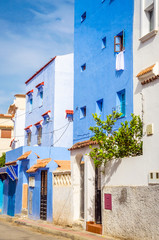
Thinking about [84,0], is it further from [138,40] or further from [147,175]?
[147,175]

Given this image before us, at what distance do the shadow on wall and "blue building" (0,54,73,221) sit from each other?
6685 millimetres

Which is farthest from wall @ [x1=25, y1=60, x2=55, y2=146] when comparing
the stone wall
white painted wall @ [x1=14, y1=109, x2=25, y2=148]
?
the stone wall

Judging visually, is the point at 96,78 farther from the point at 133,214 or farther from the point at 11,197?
the point at 11,197

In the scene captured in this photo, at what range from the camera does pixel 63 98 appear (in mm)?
26312

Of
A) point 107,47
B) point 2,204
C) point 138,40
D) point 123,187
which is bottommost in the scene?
point 2,204

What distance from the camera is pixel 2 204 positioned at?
29.9 m

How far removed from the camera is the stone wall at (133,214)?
10.9 meters

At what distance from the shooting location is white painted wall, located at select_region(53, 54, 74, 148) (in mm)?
26000

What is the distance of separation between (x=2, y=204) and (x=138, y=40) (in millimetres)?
20589

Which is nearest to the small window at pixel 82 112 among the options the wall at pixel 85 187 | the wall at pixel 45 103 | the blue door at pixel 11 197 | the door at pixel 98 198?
the wall at pixel 85 187

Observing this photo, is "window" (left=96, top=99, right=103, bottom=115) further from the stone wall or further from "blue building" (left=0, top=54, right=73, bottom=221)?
the stone wall

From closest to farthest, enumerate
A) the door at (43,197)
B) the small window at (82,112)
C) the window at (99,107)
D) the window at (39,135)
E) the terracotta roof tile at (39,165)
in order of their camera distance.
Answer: the window at (99,107) < the door at (43,197) < the terracotta roof tile at (39,165) < the small window at (82,112) < the window at (39,135)

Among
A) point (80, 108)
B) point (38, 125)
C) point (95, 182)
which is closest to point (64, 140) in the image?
point (38, 125)

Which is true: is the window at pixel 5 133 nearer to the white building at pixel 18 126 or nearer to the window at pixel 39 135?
the white building at pixel 18 126
